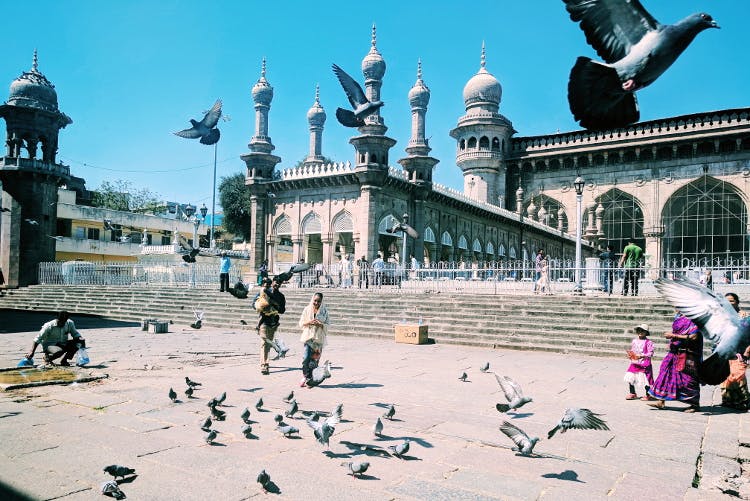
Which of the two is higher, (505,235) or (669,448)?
(505,235)

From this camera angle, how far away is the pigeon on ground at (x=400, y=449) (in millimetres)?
4797

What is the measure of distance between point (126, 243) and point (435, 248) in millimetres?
27877

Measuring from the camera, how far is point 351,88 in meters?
21.6

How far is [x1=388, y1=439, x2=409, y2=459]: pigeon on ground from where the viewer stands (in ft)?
15.7

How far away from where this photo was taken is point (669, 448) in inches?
212

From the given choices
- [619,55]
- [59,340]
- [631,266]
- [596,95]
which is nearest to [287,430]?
[596,95]

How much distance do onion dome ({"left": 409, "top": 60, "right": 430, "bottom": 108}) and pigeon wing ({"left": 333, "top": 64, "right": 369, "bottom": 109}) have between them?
5510 millimetres

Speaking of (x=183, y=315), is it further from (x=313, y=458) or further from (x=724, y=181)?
(x=724, y=181)

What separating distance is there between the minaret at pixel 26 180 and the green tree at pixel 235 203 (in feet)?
77.4

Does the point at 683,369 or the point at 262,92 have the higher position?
the point at 262,92

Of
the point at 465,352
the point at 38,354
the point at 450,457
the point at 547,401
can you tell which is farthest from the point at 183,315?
the point at 450,457

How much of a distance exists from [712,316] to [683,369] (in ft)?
11.1

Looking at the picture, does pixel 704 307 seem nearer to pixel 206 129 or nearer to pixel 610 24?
pixel 610 24

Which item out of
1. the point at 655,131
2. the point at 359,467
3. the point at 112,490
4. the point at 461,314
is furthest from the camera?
the point at 655,131
